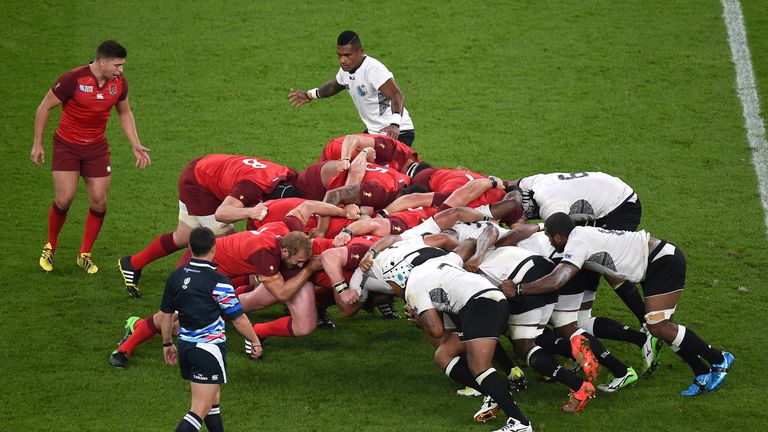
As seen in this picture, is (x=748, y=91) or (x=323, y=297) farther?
(x=748, y=91)

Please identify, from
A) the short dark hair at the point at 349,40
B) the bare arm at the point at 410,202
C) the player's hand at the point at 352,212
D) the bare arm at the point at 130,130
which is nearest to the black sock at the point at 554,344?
the bare arm at the point at 410,202

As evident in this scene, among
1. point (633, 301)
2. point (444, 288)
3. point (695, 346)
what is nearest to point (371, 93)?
point (633, 301)

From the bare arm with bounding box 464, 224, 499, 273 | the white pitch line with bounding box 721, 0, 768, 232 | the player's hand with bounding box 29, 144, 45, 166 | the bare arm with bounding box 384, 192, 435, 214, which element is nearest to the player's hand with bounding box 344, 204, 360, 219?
the bare arm with bounding box 384, 192, 435, 214

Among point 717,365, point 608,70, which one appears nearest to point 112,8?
point 608,70

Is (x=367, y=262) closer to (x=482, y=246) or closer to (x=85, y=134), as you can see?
(x=482, y=246)

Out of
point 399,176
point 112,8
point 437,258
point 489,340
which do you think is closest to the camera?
point 489,340

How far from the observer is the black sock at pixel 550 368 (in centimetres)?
780

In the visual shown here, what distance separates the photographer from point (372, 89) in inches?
441

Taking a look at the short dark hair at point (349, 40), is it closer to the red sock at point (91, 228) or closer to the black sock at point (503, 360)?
the red sock at point (91, 228)

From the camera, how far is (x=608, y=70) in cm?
1507

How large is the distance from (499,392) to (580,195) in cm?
250

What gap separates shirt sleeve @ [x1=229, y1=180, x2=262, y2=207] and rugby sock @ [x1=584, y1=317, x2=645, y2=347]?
3.23 meters

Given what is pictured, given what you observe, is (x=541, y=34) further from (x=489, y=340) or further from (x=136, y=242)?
(x=489, y=340)

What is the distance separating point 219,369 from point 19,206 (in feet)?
20.0
